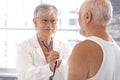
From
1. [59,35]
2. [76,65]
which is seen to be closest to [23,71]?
[76,65]

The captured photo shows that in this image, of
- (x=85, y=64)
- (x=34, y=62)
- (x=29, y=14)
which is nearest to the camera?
(x=85, y=64)

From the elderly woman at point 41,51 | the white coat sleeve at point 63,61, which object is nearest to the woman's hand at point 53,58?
the elderly woman at point 41,51

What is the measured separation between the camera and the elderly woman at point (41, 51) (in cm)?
187

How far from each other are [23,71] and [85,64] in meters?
0.83

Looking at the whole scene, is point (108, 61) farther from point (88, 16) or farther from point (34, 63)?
point (34, 63)

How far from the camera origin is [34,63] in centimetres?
198

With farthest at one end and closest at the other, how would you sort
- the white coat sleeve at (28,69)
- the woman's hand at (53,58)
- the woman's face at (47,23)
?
the woman's face at (47,23) → the white coat sleeve at (28,69) → the woman's hand at (53,58)

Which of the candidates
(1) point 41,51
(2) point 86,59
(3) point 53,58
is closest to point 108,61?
(2) point 86,59

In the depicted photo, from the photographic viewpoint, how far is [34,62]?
6.51ft

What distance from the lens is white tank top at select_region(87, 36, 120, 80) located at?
1.22m

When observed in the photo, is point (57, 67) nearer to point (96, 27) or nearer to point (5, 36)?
point (96, 27)

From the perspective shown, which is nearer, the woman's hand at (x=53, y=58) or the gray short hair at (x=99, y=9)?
the gray short hair at (x=99, y=9)

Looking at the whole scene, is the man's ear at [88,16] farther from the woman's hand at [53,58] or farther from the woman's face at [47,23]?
the woman's face at [47,23]

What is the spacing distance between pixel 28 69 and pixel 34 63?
110 mm
